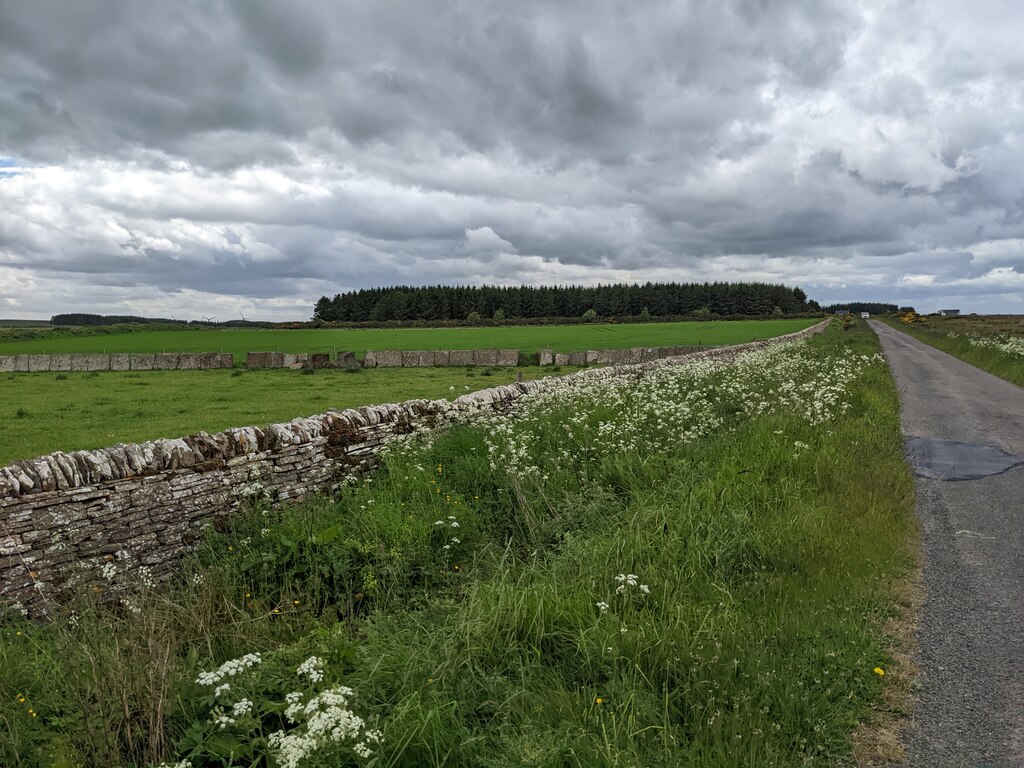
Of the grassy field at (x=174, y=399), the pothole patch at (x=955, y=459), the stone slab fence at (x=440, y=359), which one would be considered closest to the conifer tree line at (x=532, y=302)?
the stone slab fence at (x=440, y=359)

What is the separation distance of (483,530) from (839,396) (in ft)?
32.5

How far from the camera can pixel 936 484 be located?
8953 mm

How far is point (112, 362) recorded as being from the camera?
124 ft

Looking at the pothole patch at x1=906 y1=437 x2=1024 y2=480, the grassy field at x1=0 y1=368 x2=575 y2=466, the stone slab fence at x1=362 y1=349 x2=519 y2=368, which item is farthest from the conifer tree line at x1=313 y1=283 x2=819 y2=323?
the pothole patch at x1=906 y1=437 x2=1024 y2=480

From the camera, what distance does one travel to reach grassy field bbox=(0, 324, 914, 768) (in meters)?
3.68

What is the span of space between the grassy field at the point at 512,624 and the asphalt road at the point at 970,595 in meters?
0.32

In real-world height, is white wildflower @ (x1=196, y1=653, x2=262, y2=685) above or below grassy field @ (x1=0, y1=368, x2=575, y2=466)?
above

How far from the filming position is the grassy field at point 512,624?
368 cm

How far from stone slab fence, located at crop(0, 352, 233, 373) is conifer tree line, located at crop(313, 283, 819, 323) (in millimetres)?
82290

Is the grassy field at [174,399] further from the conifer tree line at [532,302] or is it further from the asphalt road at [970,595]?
the conifer tree line at [532,302]

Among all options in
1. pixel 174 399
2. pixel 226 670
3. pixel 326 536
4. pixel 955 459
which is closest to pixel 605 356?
pixel 174 399

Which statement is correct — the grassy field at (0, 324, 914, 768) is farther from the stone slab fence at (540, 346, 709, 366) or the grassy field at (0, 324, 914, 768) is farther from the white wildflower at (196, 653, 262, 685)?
the stone slab fence at (540, 346, 709, 366)

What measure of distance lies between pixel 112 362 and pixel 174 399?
71.9ft

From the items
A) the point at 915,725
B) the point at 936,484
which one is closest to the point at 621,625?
the point at 915,725
